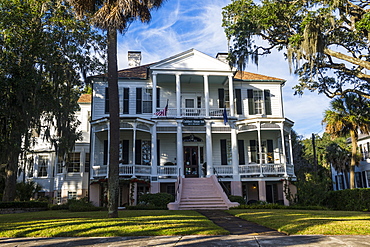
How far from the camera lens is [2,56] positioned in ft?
50.6

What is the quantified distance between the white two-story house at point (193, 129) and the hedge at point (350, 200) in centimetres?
286

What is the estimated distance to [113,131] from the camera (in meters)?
11.6

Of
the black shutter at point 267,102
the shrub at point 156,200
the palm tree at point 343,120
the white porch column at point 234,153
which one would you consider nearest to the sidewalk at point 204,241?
the shrub at point 156,200

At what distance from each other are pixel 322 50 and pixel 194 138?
11.7m

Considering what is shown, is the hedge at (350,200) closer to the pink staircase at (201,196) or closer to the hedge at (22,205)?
the pink staircase at (201,196)

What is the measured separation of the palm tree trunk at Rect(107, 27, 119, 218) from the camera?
11117mm

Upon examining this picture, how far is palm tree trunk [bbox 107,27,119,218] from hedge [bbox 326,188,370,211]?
13.1m

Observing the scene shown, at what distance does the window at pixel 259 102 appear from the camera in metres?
23.6

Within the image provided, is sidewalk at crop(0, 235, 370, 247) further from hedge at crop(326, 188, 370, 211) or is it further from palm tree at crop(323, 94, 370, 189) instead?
palm tree at crop(323, 94, 370, 189)

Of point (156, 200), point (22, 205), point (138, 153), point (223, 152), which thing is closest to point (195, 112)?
point (223, 152)

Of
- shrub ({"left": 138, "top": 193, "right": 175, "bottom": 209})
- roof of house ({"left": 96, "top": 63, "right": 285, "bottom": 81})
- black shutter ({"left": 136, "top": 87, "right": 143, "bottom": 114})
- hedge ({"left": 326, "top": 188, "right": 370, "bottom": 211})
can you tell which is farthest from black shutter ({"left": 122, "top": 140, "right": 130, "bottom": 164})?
hedge ({"left": 326, "top": 188, "right": 370, "bottom": 211})

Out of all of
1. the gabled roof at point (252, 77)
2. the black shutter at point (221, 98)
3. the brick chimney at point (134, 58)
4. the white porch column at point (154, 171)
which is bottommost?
the white porch column at point (154, 171)

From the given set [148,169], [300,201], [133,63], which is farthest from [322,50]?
[133,63]

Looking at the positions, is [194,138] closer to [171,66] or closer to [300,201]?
[171,66]
